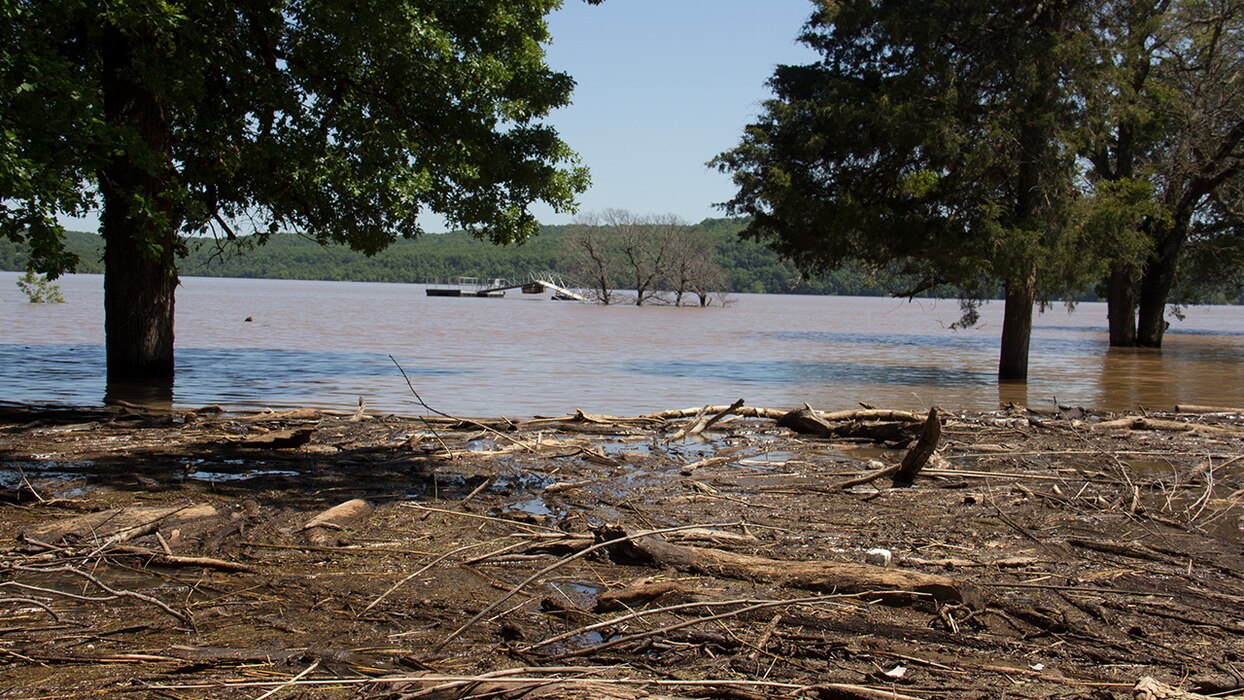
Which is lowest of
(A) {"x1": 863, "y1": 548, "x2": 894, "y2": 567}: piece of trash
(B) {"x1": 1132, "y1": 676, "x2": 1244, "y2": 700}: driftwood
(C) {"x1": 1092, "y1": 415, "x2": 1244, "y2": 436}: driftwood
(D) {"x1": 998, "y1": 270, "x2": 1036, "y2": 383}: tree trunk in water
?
(A) {"x1": 863, "y1": 548, "x2": 894, "y2": 567}: piece of trash

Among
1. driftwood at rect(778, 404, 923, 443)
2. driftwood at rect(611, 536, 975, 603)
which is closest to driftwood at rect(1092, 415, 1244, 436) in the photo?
driftwood at rect(778, 404, 923, 443)

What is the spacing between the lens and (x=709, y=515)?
7082 mm

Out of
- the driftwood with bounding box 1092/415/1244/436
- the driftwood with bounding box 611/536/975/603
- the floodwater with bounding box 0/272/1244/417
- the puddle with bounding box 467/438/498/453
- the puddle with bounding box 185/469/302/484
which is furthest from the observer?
the floodwater with bounding box 0/272/1244/417

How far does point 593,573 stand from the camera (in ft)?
17.9

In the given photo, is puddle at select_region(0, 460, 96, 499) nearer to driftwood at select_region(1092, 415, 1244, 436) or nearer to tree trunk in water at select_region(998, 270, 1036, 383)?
driftwood at select_region(1092, 415, 1244, 436)

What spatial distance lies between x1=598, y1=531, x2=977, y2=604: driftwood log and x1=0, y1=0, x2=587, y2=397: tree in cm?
706

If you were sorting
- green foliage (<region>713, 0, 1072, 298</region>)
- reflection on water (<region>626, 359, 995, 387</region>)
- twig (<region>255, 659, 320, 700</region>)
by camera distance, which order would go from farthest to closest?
reflection on water (<region>626, 359, 995, 387</region>)
green foliage (<region>713, 0, 1072, 298</region>)
twig (<region>255, 659, 320, 700</region>)

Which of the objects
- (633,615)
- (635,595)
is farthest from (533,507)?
(633,615)

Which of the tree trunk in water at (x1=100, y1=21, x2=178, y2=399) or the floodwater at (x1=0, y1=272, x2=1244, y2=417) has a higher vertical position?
the tree trunk in water at (x1=100, y1=21, x2=178, y2=399)

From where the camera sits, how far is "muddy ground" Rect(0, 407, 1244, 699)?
4047mm

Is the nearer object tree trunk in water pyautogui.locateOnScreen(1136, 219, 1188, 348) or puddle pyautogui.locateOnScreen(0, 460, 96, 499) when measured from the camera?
puddle pyautogui.locateOnScreen(0, 460, 96, 499)

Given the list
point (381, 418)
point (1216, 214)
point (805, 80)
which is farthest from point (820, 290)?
point (381, 418)

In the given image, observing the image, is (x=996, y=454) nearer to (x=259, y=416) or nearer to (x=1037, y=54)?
(x=259, y=416)

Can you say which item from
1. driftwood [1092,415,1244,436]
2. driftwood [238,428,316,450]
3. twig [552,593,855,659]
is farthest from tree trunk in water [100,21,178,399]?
driftwood [1092,415,1244,436]
